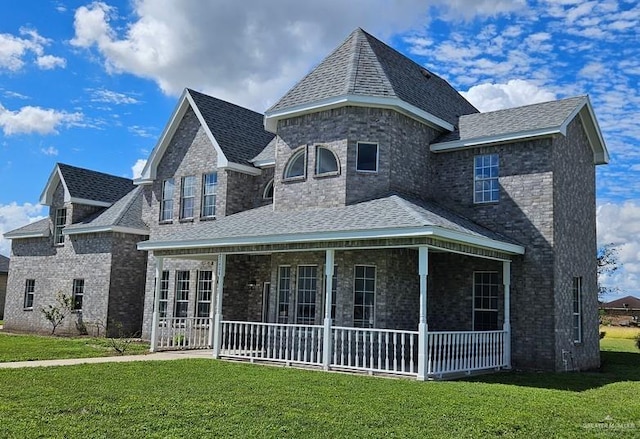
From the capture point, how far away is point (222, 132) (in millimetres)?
24281

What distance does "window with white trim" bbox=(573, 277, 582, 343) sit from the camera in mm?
19312

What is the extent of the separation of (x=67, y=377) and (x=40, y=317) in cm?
1866

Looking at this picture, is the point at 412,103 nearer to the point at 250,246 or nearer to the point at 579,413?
the point at 250,246

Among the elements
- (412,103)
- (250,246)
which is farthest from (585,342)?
(250,246)

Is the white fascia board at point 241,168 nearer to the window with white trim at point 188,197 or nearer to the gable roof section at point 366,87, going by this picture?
the window with white trim at point 188,197

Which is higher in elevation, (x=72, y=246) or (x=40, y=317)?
(x=72, y=246)

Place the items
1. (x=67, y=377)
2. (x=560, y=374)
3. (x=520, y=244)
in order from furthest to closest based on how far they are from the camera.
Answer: (x=520, y=244)
(x=560, y=374)
(x=67, y=377)

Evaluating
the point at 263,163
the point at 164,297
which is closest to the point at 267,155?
the point at 263,163

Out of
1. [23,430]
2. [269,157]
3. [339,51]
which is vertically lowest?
[23,430]

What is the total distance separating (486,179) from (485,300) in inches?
143

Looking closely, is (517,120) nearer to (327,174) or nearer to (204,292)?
(327,174)

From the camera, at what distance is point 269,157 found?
23469 millimetres

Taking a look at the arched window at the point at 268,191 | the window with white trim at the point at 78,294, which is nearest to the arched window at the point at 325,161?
the arched window at the point at 268,191

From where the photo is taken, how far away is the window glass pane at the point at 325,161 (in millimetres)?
18938
